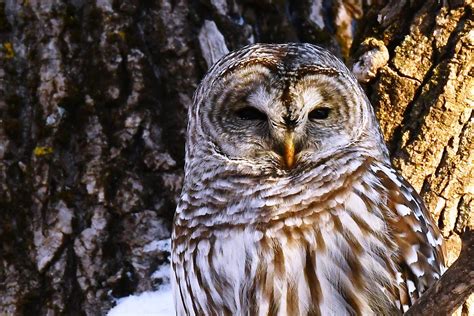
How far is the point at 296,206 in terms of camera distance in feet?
9.46

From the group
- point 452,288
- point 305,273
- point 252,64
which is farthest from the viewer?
point 252,64

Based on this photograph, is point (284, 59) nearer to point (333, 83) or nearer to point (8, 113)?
point (333, 83)

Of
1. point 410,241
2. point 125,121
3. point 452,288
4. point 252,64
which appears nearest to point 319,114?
point 252,64

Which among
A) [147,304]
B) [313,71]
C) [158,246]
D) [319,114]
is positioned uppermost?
[313,71]

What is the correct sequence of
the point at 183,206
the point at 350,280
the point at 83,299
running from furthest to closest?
1. the point at 83,299
2. the point at 183,206
3. the point at 350,280

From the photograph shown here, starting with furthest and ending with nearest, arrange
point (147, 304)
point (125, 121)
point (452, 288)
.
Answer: point (125, 121) < point (147, 304) < point (452, 288)

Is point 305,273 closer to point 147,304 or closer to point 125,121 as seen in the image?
point 147,304

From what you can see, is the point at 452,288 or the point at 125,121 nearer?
the point at 452,288

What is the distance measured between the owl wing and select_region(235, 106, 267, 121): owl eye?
468 millimetres

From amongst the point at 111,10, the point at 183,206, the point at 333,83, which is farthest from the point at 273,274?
the point at 111,10

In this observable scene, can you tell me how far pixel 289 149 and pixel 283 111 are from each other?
0.46 feet

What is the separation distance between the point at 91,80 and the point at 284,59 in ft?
3.35

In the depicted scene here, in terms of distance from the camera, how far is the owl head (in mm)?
2896

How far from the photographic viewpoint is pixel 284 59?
116 inches
